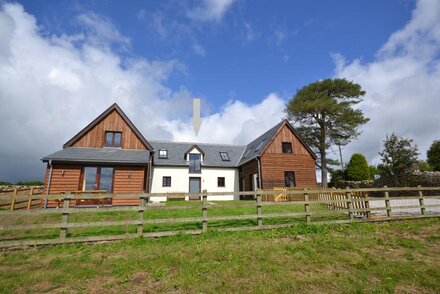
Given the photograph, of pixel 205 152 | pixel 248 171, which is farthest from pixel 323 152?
pixel 205 152

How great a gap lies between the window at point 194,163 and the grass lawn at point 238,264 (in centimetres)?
1915

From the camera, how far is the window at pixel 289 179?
23438 millimetres

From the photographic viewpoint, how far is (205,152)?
29484mm

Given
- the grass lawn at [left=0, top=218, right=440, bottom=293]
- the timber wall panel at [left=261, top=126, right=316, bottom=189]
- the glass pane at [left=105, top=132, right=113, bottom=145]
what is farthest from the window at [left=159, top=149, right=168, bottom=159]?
the grass lawn at [left=0, top=218, right=440, bottom=293]

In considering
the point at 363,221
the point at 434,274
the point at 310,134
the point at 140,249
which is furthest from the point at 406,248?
the point at 310,134

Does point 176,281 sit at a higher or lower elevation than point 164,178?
lower

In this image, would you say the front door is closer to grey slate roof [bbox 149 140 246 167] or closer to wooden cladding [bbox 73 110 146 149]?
grey slate roof [bbox 149 140 246 167]

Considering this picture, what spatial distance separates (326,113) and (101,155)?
3042 cm

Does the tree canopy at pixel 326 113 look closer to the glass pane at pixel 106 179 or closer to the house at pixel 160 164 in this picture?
the house at pixel 160 164

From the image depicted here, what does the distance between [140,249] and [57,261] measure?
6.30 ft

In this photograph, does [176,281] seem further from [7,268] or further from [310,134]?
[310,134]

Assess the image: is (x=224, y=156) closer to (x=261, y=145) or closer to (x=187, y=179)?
(x=187, y=179)

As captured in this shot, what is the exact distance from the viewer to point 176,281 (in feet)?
15.0

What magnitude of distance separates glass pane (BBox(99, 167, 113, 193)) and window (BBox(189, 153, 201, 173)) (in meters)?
10.4
